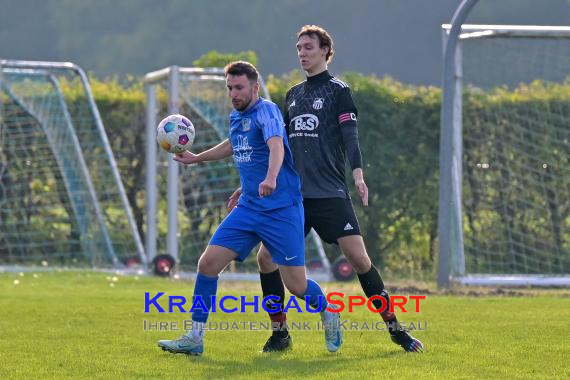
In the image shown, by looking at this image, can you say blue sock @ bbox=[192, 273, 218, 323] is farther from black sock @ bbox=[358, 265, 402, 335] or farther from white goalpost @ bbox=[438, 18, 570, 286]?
white goalpost @ bbox=[438, 18, 570, 286]

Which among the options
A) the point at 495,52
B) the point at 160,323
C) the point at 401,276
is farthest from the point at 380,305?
the point at 401,276

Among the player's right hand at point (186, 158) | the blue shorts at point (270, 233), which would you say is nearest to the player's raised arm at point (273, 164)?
the blue shorts at point (270, 233)

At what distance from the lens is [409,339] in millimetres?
8930

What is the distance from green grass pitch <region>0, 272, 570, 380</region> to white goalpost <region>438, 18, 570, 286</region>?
2.37 metres

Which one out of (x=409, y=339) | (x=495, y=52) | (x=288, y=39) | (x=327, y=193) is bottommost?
(x=409, y=339)

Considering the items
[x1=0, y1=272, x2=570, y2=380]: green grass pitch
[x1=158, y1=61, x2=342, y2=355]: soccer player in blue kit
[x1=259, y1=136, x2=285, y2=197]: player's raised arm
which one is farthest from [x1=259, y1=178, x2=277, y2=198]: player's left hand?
[x1=0, y1=272, x2=570, y2=380]: green grass pitch

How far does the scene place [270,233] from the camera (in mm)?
8672

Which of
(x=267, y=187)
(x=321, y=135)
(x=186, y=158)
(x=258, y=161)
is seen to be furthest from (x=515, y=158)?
(x=267, y=187)

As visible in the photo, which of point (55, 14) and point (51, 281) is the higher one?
point (55, 14)

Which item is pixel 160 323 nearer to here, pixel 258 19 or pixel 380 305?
pixel 380 305

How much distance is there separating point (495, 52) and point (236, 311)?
5227mm

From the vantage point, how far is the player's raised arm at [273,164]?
8320 millimetres

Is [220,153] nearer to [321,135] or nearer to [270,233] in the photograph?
[321,135]

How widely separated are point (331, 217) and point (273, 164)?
789 mm
